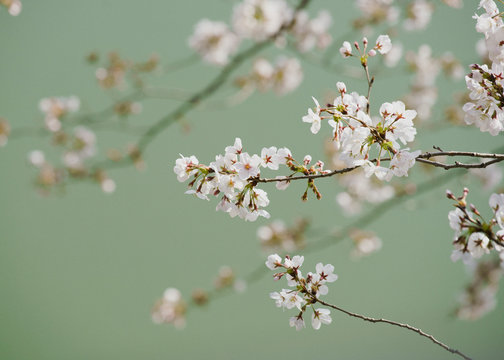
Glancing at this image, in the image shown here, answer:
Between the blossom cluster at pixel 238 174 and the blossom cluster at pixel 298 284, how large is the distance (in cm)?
23

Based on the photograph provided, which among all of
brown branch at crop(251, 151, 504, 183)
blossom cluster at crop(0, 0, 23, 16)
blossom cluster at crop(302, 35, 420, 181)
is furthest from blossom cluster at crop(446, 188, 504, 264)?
blossom cluster at crop(0, 0, 23, 16)

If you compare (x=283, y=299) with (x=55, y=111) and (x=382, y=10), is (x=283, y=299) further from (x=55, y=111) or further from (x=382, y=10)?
(x=55, y=111)

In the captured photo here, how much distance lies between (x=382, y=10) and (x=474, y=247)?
10.7 feet

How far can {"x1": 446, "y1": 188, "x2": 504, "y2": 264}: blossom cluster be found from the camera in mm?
1186

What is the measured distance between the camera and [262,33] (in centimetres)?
387

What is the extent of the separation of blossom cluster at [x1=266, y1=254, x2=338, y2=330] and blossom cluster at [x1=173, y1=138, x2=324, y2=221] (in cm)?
23

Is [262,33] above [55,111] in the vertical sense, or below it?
above

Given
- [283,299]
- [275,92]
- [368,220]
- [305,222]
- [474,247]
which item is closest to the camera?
[474,247]

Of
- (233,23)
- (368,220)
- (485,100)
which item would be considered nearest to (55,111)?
(233,23)

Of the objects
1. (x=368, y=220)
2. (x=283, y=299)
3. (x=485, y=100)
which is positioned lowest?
(x=283, y=299)

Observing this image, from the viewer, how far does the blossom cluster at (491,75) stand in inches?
49.6

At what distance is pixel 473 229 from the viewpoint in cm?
119

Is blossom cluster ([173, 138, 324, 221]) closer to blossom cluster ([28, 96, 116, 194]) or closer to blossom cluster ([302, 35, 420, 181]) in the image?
blossom cluster ([302, 35, 420, 181])

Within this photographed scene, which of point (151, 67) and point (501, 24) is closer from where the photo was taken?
point (501, 24)
